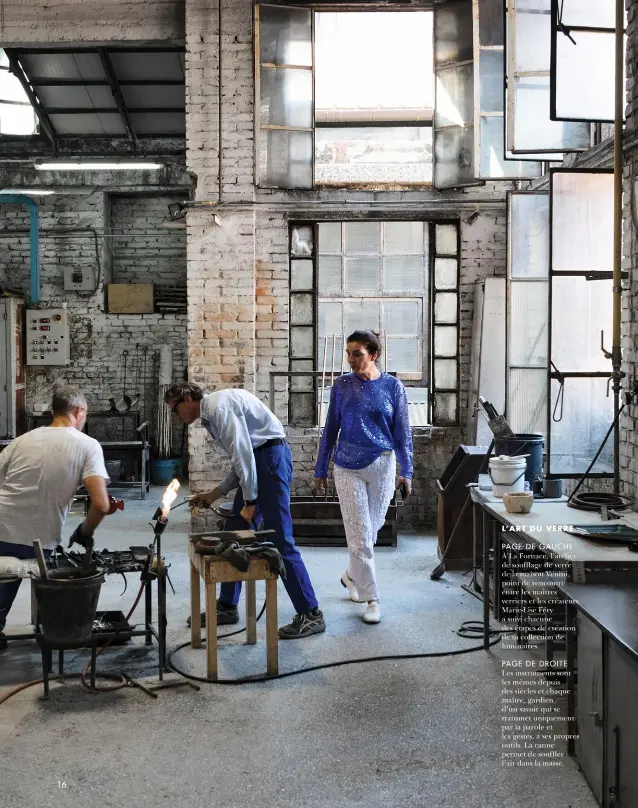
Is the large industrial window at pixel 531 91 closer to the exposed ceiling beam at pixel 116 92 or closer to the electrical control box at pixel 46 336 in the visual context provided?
the exposed ceiling beam at pixel 116 92

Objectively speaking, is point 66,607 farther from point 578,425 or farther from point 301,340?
point 301,340

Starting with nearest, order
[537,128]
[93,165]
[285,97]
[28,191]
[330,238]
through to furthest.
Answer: [537,128]
[285,97]
[330,238]
[93,165]
[28,191]

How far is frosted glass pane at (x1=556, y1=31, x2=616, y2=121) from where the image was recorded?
5508mm

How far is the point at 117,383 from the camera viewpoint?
40.2 ft

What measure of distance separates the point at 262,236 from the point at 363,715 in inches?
215

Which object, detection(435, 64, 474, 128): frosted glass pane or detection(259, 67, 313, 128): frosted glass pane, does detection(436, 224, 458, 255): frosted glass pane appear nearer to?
detection(435, 64, 474, 128): frosted glass pane

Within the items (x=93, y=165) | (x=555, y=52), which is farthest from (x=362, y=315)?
(x=93, y=165)

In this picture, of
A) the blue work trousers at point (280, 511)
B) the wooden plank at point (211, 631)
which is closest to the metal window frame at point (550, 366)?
the blue work trousers at point (280, 511)

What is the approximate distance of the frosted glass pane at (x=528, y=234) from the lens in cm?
755

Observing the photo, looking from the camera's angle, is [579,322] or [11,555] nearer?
[11,555]

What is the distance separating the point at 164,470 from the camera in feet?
37.6

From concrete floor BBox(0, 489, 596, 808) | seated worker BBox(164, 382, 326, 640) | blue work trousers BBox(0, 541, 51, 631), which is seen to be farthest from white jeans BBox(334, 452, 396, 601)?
blue work trousers BBox(0, 541, 51, 631)

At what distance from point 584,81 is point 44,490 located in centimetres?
411

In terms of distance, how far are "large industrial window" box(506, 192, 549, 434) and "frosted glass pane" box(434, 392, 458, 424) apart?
1.02 metres
